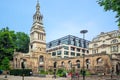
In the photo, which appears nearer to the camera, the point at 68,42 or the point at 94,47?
the point at 94,47

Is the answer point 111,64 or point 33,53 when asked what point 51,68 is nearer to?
A: point 33,53

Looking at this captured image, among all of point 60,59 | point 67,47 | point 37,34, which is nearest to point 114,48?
point 60,59

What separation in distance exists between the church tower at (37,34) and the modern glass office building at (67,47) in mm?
25023

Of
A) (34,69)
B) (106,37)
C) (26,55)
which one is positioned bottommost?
(34,69)

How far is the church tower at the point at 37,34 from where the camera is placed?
73.2 m

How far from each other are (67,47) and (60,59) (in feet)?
97.0

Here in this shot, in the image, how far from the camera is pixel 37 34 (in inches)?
2936

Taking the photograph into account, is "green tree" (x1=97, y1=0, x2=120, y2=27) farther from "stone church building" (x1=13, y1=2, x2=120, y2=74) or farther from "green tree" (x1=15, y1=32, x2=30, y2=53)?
"green tree" (x1=15, y1=32, x2=30, y2=53)

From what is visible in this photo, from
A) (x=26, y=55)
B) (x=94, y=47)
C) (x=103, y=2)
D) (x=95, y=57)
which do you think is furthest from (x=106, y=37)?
(x=103, y=2)

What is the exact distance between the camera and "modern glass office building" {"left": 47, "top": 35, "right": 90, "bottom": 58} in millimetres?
102250

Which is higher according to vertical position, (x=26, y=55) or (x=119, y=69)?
(x=26, y=55)

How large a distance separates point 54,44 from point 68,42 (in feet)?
35.6

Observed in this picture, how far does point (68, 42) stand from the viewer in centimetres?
10506

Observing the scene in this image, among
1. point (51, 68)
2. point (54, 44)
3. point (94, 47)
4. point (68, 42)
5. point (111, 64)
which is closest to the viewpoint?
point (111, 64)
